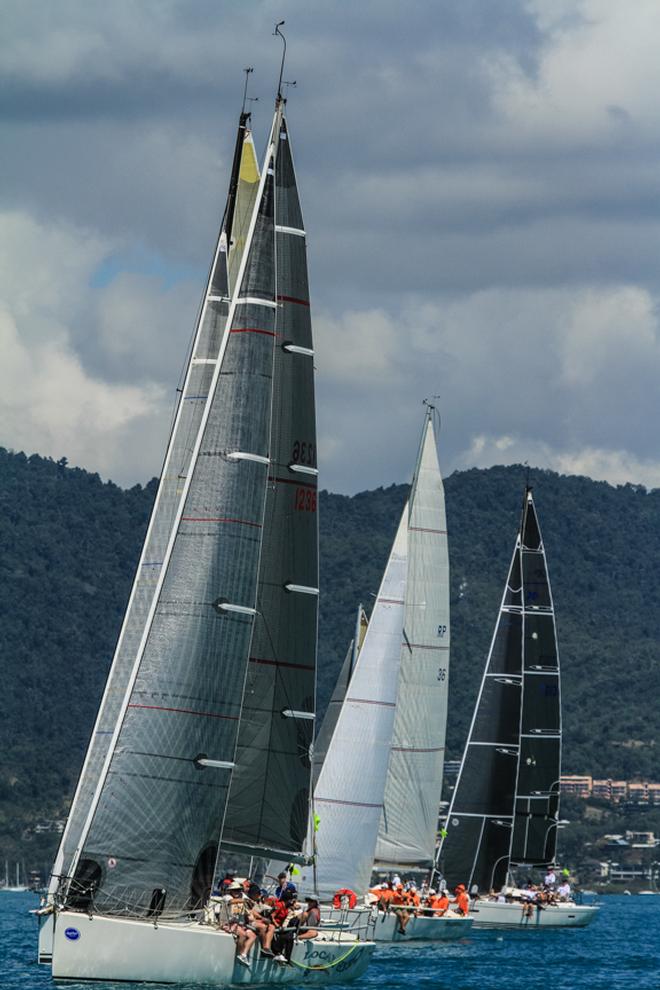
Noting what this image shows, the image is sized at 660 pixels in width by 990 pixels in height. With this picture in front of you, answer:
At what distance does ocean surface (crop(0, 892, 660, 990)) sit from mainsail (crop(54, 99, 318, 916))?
268cm

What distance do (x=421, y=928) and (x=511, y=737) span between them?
14.1 metres

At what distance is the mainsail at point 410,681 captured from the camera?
172 ft

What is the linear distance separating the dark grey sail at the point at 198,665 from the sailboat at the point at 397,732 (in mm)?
14702

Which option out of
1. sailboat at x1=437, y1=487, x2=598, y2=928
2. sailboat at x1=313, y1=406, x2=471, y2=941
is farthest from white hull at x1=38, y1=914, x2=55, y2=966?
sailboat at x1=437, y1=487, x2=598, y2=928

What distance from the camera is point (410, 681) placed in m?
59.5

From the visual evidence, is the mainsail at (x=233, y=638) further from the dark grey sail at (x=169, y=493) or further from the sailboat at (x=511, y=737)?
the sailboat at (x=511, y=737)

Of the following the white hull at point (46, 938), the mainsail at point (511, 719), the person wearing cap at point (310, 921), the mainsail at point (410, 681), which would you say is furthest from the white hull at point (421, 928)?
the white hull at point (46, 938)

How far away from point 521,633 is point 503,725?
2968 millimetres

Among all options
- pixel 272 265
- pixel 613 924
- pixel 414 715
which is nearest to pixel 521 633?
pixel 414 715

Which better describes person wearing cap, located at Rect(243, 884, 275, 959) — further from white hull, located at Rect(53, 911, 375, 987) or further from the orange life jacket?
the orange life jacket

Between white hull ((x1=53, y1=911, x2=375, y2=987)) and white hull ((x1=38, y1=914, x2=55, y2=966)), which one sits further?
white hull ((x1=38, y1=914, x2=55, y2=966))

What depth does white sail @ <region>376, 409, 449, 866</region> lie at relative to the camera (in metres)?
58.5

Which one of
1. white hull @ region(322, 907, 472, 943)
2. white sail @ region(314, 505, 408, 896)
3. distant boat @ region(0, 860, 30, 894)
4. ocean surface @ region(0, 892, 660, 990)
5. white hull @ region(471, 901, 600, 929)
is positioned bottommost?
distant boat @ region(0, 860, 30, 894)

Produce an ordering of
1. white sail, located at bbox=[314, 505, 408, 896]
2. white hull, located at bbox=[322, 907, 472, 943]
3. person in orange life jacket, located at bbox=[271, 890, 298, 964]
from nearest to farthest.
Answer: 1. person in orange life jacket, located at bbox=[271, 890, 298, 964]
2. white sail, located at bbox=[314, 505, 408, 896]
3. white hull, located at bbox=[322, 907, 472, 943]
